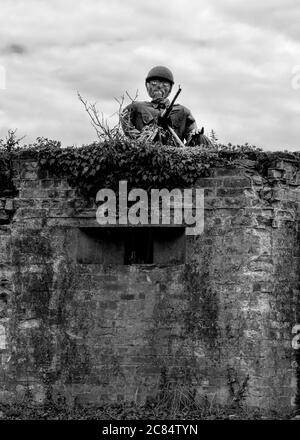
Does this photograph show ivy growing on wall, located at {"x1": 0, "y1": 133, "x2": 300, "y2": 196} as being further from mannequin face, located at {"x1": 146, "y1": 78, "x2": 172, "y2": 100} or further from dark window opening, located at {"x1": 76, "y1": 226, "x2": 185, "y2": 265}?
mannequin face, located at {"x1": 146, "y1": 78, "x2": 172, "y2": 100}

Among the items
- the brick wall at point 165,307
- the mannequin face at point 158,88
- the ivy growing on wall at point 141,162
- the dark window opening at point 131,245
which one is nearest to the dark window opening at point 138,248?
the dark window opening at point 131,245

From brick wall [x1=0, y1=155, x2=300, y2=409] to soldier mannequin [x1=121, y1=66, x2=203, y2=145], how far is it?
156 centimetres

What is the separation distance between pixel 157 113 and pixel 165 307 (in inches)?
129

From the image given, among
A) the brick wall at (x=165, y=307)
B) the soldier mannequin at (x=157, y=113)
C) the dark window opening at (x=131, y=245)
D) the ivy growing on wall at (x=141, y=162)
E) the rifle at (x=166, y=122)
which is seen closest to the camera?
the brick wall at (x=165, y=307)

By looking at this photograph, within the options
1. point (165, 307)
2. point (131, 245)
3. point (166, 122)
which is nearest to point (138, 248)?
point (131, 245)

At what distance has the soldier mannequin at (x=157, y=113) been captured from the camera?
45.6 ft

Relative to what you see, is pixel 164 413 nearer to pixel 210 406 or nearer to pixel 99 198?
pixel 210 406

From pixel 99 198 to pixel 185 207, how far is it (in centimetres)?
121

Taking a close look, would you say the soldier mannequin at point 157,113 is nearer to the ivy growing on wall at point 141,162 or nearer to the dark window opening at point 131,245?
the ivy growing on wall at point 141,162

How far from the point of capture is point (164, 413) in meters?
12.1

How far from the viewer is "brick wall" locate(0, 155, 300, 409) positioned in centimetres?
1238

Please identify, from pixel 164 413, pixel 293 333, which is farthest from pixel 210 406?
pixel 293 333

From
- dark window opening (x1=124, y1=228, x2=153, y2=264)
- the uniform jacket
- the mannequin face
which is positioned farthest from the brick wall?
the mannequin face

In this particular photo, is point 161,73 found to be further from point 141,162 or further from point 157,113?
point 141,162
